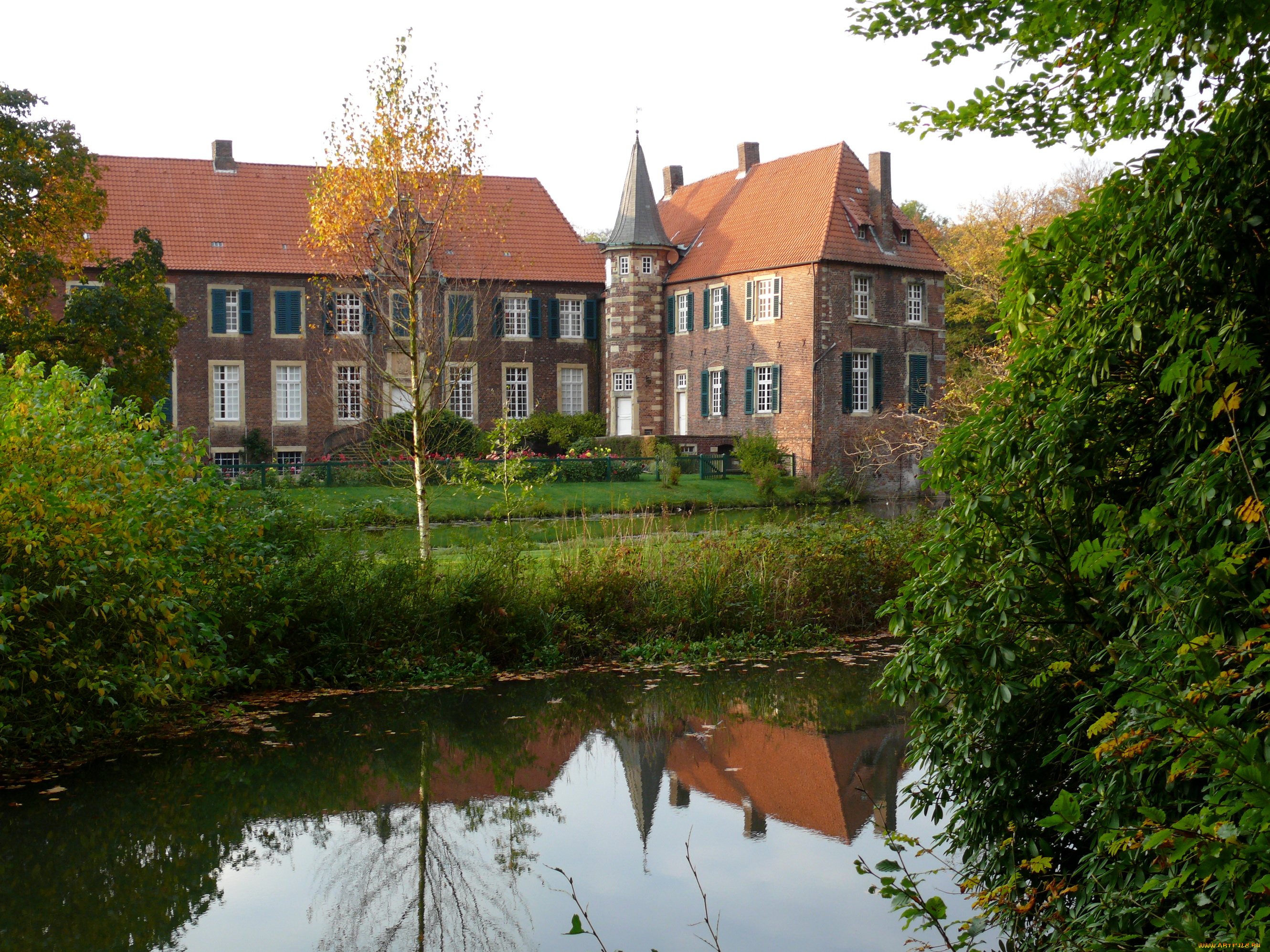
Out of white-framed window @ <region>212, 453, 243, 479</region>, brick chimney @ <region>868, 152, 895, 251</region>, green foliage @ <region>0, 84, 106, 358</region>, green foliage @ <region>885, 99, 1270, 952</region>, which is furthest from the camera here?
brick chimney @ <region>868, 152, 895, 251</region>

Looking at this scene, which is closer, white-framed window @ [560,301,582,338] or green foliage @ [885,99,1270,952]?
green foliage @ [885,99,1270,952]

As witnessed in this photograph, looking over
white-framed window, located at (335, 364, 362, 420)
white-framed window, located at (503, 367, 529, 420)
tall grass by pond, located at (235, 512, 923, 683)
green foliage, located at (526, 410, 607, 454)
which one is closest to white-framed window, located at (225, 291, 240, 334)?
white-framed window, located at (335, 364, 362, 420)

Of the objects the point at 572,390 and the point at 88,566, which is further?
the point at 572,390

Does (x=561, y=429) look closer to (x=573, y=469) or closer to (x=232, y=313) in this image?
(x=573, y=469)

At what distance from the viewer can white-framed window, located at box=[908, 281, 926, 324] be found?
37344mm

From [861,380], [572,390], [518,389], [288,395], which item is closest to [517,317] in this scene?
[518,389]

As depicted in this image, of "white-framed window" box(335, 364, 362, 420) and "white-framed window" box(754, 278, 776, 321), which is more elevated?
"white-framed window" box(754, 278, 776, 321)

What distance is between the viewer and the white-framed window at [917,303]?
3734cm

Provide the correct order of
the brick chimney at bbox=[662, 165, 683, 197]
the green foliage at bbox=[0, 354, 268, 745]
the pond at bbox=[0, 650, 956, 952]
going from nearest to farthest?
the pond at bbox=[0, 650, 956, 952] < the green foliage at bbox=[0, 354, 268, 745] < the brick chimney at bbox=[662, 165, 683, 197]

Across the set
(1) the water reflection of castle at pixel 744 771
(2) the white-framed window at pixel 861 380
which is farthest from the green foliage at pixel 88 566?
(2) the white-framed window at pixel 861 380

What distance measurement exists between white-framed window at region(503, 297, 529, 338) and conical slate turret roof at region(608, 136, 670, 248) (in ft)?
12.0

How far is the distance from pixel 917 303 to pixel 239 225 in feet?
73.5

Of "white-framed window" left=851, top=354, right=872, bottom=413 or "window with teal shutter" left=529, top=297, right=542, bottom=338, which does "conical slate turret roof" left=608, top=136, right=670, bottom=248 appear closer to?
"window with teal shutter" left=529, top=297, right=542, bottom=338

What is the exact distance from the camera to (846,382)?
35.7 meters
